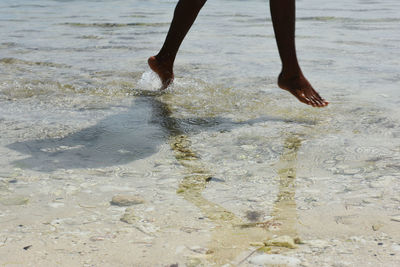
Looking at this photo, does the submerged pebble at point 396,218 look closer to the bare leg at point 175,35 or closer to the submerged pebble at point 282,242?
the submerged pebble at point 282,242

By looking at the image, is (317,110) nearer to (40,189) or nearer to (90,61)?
(40,189)

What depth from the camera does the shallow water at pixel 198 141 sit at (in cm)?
176

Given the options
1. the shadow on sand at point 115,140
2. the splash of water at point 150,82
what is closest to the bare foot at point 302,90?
the shadow on sand at point 115,140

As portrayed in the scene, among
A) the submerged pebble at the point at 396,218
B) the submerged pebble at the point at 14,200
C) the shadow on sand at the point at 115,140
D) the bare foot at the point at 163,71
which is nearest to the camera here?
the submerged pebble at the point at 396,218

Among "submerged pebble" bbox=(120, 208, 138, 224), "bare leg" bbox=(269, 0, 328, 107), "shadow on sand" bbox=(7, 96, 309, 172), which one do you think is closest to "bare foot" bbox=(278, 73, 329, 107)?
"bare leg" bbox=(269, 0, 328, 107)

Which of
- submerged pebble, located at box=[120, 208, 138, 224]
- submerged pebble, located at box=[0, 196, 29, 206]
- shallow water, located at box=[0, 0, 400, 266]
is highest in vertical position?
submerged pebble, located at box=[0, 196, 29, 206]

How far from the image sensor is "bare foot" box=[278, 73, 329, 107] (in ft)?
9.87

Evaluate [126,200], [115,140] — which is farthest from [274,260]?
[115,140]

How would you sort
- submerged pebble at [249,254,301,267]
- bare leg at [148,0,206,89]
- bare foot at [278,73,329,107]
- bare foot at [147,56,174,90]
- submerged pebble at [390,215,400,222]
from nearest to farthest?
1. submerged pebble at [249,254,301,267]
2. submerged pebble at [390,215,400,222]
3. bare foot at [278,73,329,107]
4. bare leg at [148,0,206,89]
5. bare foot at [147,56,174,90]

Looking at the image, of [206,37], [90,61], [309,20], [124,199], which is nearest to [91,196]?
[124,199]

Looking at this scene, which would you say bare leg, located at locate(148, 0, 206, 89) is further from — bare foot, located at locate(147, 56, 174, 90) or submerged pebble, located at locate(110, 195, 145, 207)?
submerged pebble, located at locate(110, 195, 145, 207)

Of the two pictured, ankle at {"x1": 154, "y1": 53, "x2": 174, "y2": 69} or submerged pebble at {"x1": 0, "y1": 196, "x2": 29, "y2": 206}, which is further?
ankle at {"x1": 154, "y1": 53, "x2": 174, "y2": 69}

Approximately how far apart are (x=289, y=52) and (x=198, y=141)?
0.86 metres

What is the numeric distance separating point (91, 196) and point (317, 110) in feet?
5.37
